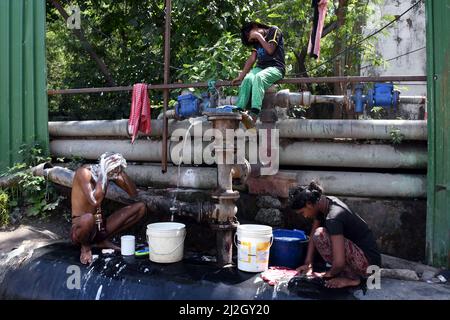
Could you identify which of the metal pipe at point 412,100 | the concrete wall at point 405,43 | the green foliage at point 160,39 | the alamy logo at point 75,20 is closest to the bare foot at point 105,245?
the green foliage at point 160,39

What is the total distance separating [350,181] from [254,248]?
1.57 metres

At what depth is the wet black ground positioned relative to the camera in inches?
159

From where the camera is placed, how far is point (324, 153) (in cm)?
541

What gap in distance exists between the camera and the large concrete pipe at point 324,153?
16.8 feet

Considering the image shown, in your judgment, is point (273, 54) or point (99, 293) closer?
point (99, 293)

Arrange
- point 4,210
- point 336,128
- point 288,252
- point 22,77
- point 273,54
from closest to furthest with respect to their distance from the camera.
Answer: point 288,252 < point 336,128 < point 273,54 < point 4,210 < point 22,77

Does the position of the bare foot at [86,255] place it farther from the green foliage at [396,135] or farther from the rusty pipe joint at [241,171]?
the green foliage at [396,135]

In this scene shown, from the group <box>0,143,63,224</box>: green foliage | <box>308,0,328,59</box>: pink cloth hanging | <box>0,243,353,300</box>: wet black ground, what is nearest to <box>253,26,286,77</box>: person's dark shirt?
<box>308,0,328,59</box>: pink cloth hanging

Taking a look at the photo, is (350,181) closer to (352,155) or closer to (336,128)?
(352,155)

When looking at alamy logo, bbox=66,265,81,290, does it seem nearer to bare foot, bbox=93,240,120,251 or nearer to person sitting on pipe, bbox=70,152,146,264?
person sitting on pipe, bbox=70,152,146,264

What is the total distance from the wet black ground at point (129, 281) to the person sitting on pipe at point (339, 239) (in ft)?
0.68

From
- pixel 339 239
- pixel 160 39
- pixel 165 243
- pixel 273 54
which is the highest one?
pixel 160 39

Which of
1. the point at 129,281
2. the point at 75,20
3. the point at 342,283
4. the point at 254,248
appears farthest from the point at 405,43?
the point at 129,281
